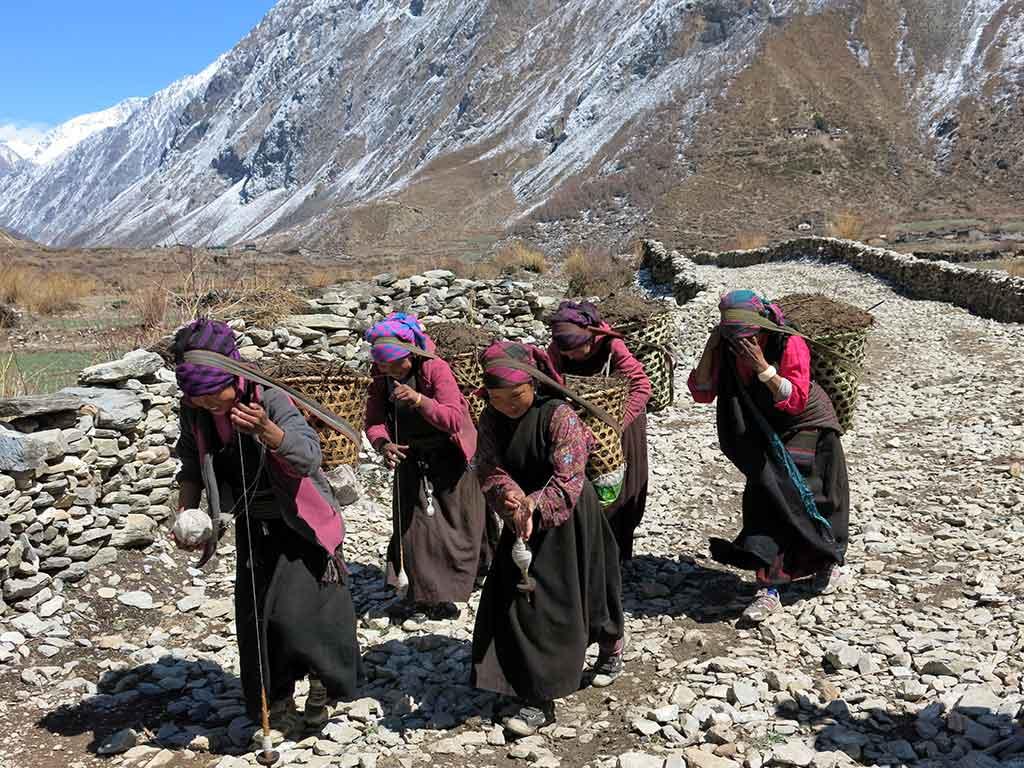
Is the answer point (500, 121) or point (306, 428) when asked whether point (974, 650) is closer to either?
point (306, 428)

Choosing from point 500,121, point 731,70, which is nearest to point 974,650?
point 731,70

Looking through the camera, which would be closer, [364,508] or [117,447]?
[117,447]

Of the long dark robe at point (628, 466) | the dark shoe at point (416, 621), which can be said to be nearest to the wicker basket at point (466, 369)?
the long dark robe at point (628, 466)

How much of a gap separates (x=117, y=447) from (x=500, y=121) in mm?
94527

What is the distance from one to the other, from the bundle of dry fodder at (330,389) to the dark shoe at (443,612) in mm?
1062

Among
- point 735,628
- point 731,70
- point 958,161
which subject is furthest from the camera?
point 731,70

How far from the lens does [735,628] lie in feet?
15.6

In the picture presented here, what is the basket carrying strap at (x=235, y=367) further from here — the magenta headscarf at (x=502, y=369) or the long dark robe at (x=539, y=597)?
the long dark robe at (x=539, y=597)

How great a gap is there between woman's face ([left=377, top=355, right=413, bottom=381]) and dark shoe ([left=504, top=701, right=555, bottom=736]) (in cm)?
190

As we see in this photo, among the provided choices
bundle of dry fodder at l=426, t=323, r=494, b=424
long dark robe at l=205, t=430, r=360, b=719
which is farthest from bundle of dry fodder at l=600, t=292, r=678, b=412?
long dark robe at l=205, t=430, r=360, b=719

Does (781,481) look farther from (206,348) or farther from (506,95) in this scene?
(506,95)

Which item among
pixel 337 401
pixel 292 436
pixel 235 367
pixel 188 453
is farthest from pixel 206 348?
pixel 337 401

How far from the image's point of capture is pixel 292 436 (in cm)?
342

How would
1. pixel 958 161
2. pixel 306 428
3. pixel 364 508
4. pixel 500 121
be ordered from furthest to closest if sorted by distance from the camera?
pixel 500 121 → pixel 958 161 → pixel 364 508 → pixel 306 428
